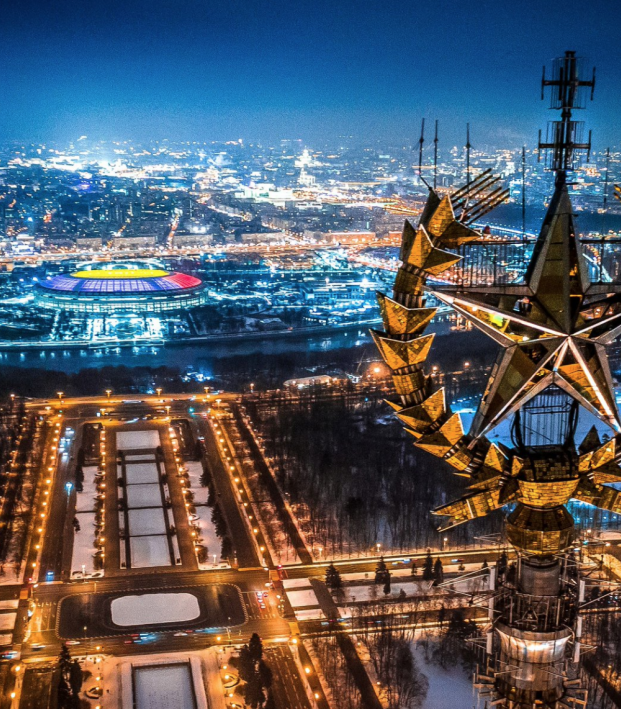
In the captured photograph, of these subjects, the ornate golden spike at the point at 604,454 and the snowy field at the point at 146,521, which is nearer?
the ornate golden spike at the point at 604,454

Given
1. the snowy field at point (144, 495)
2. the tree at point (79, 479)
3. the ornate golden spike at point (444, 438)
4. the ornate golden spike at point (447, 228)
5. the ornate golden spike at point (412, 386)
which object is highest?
the ornate golden spike at point (447, 228)

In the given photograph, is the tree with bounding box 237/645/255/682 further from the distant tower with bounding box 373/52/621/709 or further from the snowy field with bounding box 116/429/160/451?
the snowy field with bounding box 116/429/160/451

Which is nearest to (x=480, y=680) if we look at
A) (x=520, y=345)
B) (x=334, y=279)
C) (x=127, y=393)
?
(x=520, y=345)

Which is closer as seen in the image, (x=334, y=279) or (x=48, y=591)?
(x=48, y=591)

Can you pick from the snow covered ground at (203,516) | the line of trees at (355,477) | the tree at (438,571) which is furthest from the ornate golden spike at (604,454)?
the line of trees at (355,477)

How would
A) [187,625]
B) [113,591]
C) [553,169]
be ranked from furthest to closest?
A: [113,591] → [187,625] → [553,169]

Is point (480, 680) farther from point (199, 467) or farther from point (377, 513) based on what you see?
point (199, 467)

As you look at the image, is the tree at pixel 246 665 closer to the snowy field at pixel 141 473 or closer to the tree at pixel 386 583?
the tree at pixel 386 583

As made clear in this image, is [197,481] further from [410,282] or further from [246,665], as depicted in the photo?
[410,282]
